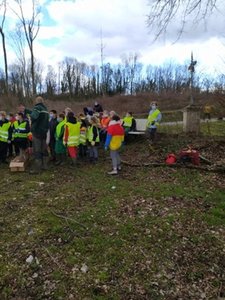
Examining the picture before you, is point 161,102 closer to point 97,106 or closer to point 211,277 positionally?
point 97,106

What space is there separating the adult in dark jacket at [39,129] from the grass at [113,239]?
5.16 ft

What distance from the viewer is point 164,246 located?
19.3 ft

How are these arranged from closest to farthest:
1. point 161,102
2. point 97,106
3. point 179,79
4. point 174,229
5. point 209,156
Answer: point 174,229
point 209,156
point 97,106
point 161,102
point 179,79

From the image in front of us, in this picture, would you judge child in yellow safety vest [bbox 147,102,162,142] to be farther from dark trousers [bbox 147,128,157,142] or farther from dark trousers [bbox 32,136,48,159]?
dark trousers [bbox 32,136,48,159]

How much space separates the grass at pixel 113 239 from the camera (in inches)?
195

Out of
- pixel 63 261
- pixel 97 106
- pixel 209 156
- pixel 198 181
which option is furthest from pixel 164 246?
pixel 97 106

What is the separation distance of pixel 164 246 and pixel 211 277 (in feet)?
3.11

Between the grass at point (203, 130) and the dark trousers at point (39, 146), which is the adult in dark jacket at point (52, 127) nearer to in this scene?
the dark trousers at point (39, 146)

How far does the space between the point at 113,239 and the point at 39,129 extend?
5.36m

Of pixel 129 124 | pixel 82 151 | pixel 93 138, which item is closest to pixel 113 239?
pixel 93 138

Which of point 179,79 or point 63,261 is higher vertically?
point 179,79

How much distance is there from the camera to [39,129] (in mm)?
10320

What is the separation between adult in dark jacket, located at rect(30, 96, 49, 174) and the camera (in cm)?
1023

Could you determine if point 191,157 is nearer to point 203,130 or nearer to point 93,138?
point 93,138
